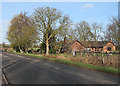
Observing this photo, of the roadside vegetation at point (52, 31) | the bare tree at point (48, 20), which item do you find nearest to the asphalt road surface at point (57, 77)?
the roadside vegetation at point (52, 31)

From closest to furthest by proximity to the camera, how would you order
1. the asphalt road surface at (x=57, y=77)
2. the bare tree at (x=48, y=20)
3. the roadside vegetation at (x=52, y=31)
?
the asphalt road surface at (x=57, y=77) → the roadside vegetation at (x=52, y=31) → the bare tree at (x=48, y=20)

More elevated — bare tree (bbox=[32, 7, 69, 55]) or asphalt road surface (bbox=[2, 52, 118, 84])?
bare tree (bbox=[32, 7, 69, 55])

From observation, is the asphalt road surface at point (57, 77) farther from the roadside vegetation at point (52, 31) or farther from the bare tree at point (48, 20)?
the bare tree at point (48, 20)

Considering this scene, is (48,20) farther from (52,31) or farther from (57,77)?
(57,77)

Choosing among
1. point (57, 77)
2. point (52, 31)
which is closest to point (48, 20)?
point (52, 31)

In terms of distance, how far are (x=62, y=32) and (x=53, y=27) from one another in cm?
304

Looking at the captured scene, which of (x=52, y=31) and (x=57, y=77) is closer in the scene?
(x=57, y=77)

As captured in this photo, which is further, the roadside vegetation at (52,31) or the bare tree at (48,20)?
the bare tree at (48,20)

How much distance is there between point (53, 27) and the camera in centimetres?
4003

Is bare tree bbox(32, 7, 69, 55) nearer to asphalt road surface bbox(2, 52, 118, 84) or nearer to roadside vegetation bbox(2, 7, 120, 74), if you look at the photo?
roadside vegetation bbox(2, 7, 120, 74)

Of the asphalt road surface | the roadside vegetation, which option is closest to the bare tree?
the roadside vegetation

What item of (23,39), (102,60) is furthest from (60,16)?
(102,60)

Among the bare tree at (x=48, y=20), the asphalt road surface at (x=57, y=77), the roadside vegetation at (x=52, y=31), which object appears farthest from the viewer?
the bare tree at (x=48, y=20)

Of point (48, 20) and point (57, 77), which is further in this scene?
point (48, 20)
